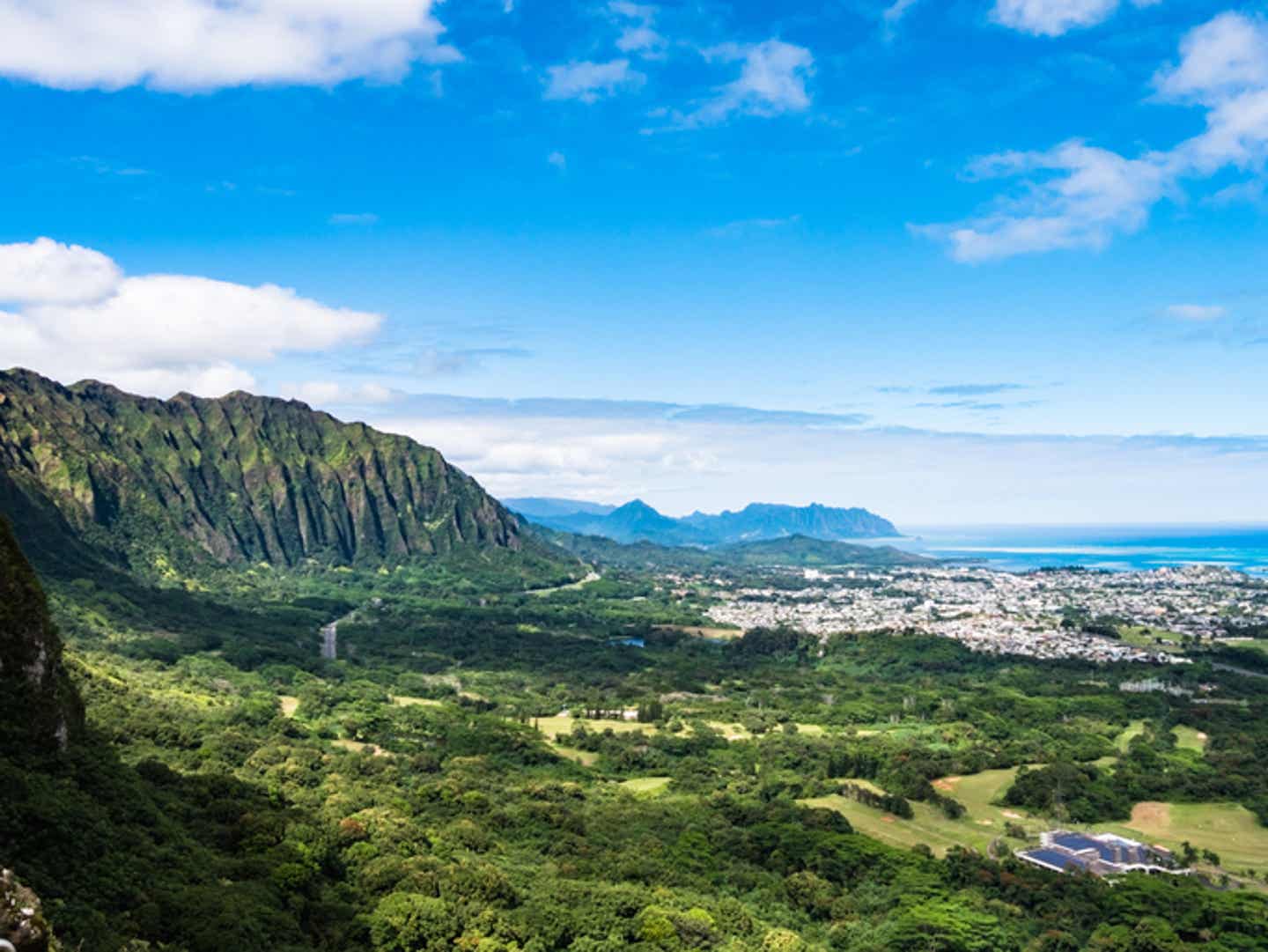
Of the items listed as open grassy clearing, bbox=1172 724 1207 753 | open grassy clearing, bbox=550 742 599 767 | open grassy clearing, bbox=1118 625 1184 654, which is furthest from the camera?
open grassy clearing, bbox=1118 625 1184 654

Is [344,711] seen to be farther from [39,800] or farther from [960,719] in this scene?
[960,719]

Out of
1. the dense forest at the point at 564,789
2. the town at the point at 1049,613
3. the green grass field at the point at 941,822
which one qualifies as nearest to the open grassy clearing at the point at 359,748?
the dense forest at the point at 564,789

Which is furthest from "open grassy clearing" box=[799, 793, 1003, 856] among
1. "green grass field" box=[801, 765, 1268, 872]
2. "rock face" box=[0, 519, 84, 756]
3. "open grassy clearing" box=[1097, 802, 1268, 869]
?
"rock face" box=[0, 519, 84, 756]

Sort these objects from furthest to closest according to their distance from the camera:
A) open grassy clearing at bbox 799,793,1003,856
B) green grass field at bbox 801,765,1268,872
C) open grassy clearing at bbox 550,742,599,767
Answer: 1. open grassy clearing at bbox 550,742,599,767
2. open grassy clearing at bbox 799,793,1003,856
3. green grass field at bbox 801,765,1268,872

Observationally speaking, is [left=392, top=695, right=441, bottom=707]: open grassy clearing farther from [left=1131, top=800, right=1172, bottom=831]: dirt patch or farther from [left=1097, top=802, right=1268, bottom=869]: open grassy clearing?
[left=1131, top=800, right=1172, bottom=831]: dirt patch

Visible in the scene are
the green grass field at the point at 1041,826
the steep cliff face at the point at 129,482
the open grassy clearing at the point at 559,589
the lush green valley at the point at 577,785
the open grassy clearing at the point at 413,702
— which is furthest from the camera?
the open grassy clearing at the point at 559,589

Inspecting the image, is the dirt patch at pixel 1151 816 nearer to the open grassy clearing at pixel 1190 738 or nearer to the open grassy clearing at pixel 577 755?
the open grassy clearing at pixel 1190 738

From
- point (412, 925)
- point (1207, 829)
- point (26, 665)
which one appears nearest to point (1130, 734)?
point (1207, 829)

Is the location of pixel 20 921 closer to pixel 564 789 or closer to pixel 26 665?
pixel 26 665
